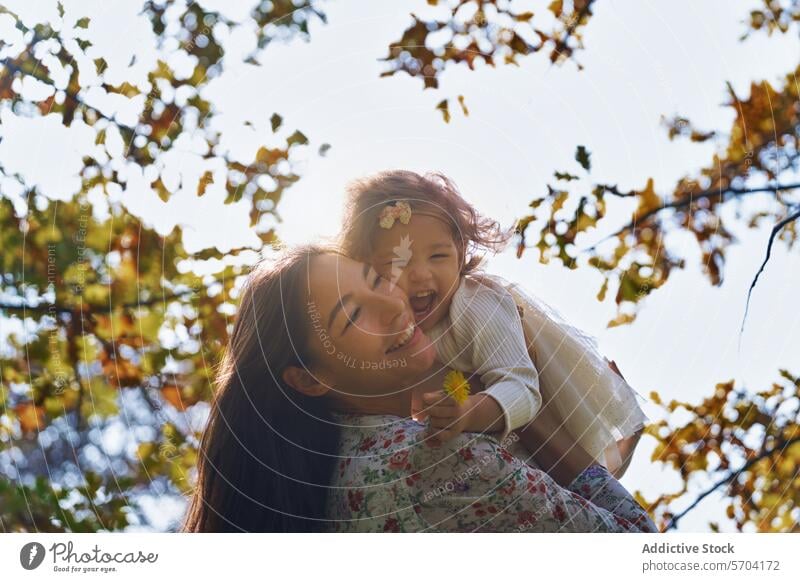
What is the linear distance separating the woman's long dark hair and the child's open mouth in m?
0.12

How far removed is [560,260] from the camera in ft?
3.81

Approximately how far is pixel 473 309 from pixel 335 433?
7.9 inches

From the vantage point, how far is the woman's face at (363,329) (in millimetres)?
1063

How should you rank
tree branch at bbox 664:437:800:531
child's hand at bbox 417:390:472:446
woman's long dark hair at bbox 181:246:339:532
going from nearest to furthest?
child's hand at bbox 417:390:472:446 → woman's long dark hair at bbox 181:246:339:532 → tree branch at bbox 664:437:800:531

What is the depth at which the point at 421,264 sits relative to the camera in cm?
107

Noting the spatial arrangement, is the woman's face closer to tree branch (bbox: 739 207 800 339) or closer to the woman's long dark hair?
the woman's long dark hair

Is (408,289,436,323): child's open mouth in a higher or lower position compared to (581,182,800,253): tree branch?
lower

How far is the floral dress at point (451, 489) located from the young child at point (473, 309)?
0.04m

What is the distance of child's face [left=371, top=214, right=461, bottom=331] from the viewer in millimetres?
1062

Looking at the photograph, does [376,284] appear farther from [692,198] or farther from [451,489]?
[692,198]

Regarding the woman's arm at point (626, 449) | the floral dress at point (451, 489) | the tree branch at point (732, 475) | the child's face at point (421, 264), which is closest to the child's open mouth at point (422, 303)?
the child's face at point (421, 264)

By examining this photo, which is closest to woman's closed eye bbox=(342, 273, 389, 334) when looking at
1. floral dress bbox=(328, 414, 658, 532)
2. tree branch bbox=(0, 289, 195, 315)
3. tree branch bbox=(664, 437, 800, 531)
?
floral dress bbox=(328, 414, 658, 532)

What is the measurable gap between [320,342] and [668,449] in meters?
0.47

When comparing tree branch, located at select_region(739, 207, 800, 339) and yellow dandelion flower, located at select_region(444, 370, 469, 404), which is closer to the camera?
yellow dandelion flower, located at select_region(444, 370, 469, 404)
